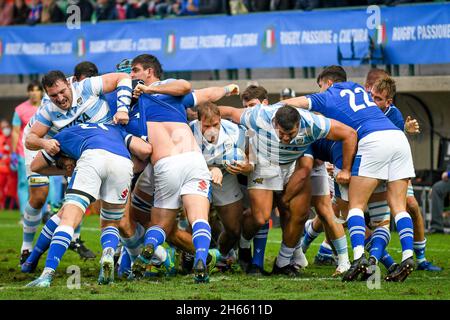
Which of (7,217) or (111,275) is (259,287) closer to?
(111,275)

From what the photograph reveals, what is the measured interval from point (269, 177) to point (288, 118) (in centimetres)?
100

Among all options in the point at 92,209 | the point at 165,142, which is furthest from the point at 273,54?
the point at 165,142

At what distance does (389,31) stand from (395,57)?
0.43 metres

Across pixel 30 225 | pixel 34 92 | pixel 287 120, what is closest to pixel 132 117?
pixel 287 120

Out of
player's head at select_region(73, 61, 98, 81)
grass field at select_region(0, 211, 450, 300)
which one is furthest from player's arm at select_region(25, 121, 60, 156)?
player's head at select_region(73, 61, 98, 81)

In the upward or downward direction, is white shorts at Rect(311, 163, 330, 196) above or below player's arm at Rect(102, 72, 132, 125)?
below

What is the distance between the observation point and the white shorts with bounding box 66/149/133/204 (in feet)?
30.1

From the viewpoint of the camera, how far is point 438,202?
1593cm

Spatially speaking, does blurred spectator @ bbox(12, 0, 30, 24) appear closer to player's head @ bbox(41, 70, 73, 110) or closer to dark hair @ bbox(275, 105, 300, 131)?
player's head @ bbox(41, 70, 73, 110)

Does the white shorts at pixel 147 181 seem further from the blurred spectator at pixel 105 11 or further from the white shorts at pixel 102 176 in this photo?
the blurred spectator at pixel 105 11

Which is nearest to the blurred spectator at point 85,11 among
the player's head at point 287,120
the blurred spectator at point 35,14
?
the blurred spectator at point 35,14

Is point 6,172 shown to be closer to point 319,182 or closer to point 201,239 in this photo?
point 319,182

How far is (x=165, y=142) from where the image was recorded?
31.9ft

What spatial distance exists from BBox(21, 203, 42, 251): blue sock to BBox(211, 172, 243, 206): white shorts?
2.41 m
